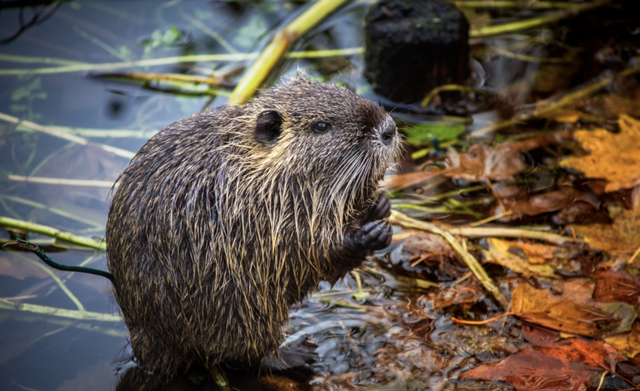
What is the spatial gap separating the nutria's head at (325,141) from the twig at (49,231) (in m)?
1.42

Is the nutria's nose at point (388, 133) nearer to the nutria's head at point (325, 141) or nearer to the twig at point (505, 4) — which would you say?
the nutria's head at point (325, 141)

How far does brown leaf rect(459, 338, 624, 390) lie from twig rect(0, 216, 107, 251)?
7.64ft

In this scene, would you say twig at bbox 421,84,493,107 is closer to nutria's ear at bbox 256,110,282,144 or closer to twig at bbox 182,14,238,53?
twig at bbox 182,14,238,53

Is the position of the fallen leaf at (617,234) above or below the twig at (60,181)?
below

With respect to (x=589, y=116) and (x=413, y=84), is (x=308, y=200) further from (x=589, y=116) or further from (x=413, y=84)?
(x=589, y=116)

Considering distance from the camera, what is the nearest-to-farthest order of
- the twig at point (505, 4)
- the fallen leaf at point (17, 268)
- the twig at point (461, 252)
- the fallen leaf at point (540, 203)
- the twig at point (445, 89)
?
the twig at point (461, 252), the fallen leaf at point (17, 268), the fallen leaf at point (540, 203), the twig at point (445, 89), the twig at point (505, 4)

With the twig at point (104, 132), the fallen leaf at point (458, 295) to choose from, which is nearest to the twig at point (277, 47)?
the twig at point (104, 132)

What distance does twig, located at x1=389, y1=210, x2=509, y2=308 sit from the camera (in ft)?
9.75

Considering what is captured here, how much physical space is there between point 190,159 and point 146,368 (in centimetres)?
109

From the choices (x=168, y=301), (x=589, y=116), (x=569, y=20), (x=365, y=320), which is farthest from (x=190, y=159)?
(x=569, y=20)

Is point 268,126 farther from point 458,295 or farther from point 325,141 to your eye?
point 458,295

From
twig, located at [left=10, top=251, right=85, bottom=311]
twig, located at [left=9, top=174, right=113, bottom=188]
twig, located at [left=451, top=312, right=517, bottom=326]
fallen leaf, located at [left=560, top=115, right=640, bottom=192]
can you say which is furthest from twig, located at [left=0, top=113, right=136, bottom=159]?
fallen leaf, located at [left=560, top=115, right=640, bottom=192]

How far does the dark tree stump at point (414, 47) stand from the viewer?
4391mm

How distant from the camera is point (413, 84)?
459 cm
